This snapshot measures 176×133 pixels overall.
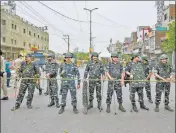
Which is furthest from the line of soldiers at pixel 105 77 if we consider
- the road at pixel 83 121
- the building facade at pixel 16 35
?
the building facade at pixel 16 35

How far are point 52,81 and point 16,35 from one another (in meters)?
37.8

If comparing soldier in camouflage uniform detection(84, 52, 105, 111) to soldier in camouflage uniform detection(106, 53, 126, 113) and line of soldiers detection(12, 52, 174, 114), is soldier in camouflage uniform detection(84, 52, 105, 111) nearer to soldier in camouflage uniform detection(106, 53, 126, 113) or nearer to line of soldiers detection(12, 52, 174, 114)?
line of soldiers detection(12, 52, 174, 114)

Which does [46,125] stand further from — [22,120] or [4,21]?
[4,21]

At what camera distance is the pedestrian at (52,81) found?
910 cm

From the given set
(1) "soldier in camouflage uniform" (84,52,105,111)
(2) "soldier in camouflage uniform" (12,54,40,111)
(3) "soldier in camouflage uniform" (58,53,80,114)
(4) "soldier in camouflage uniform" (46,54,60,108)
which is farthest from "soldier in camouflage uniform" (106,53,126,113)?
(2) "soldier in camouflage uniform" (12,54,40,111)

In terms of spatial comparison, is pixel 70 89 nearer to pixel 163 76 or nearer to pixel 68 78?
pixel 68 78

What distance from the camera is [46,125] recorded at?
21.0ft

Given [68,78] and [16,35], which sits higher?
[16,35]

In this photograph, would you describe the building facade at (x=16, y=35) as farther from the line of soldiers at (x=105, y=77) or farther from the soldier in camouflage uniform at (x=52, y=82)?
the line of soldiers at (x=105, y=77)

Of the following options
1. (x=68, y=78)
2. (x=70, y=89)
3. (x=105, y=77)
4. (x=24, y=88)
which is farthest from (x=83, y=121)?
(x=24, y=88)

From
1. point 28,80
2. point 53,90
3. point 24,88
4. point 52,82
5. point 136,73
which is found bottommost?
point 53,90

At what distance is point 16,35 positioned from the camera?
45125mm

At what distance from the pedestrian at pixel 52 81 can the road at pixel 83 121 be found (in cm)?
56

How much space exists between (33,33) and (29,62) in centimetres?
4509
